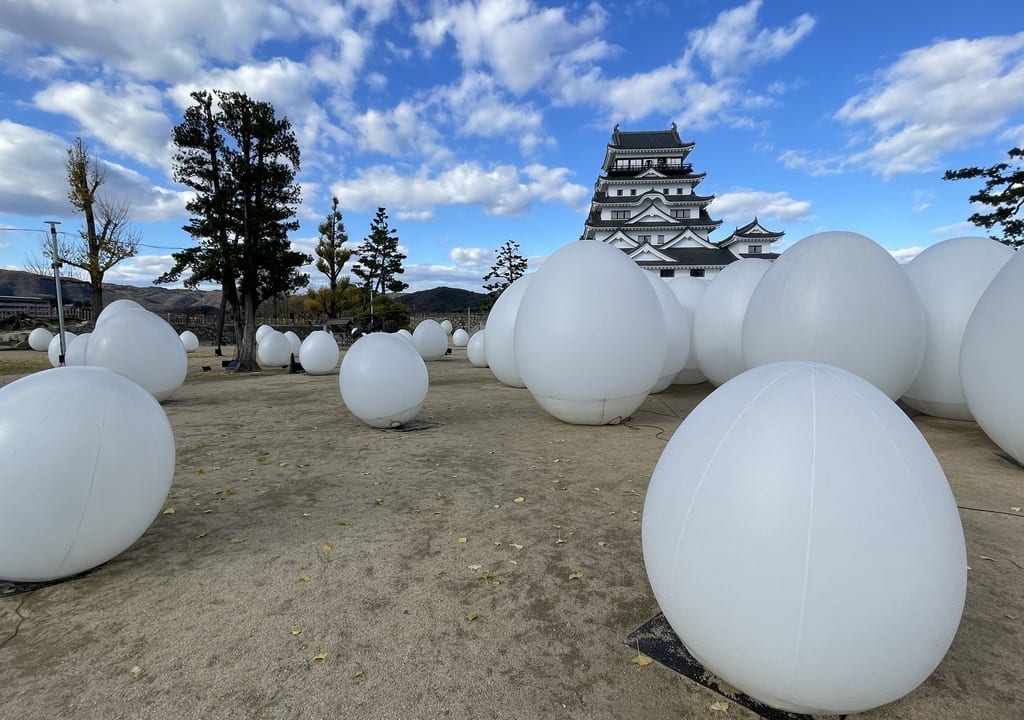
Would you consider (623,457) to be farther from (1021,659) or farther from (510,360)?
(510,360)

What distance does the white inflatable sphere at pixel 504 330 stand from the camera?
12.5 metres

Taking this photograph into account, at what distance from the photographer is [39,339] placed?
28.4 metres

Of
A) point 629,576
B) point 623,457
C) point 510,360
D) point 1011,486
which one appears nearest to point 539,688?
point 629,576

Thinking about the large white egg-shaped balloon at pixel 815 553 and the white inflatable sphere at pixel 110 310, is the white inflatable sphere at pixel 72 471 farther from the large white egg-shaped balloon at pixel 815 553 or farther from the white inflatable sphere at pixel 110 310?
the white inflatable sphere at pixel 110 310

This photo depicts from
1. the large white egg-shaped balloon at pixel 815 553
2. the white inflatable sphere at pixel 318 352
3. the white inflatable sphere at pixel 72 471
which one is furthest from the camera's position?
the white inflatable sphere at pixel 318 352

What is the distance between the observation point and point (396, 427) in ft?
30.3

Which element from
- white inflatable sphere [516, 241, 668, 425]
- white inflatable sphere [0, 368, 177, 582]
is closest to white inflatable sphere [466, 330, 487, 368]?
white inflatable sphere [516, 241, 668, 425]

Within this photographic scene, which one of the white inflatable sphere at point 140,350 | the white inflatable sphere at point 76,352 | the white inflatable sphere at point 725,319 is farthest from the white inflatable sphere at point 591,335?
the white inflatable sphere at point 76,352

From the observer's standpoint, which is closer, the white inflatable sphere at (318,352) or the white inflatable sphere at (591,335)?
the white inflatable sphere at (591,335)

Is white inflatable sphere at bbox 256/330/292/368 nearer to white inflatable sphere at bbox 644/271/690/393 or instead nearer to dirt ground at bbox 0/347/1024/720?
dirt ground at bbox 0/347/1024/720

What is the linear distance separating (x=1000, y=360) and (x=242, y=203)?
2380 centimetres

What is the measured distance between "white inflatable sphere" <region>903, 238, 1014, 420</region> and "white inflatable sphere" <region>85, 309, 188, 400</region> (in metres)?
15.0

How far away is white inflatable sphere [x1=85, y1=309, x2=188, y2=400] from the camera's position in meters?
10.4

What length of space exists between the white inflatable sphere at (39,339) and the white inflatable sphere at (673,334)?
114ft
